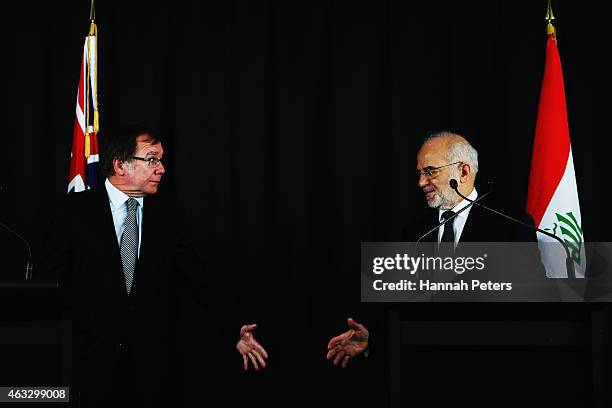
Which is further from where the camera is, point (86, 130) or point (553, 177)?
point (553, 177)

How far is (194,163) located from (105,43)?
33.2 inches

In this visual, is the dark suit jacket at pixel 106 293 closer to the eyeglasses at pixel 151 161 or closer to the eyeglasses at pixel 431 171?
the eyeglasses at pixel 151 161

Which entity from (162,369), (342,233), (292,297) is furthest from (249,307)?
(162,369)

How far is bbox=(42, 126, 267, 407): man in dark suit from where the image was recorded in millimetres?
2900

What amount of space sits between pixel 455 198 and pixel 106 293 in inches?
61.2

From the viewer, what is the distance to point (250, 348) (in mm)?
2975

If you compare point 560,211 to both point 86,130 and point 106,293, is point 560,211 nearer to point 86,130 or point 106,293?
point 106,293

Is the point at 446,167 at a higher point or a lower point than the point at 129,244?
higher

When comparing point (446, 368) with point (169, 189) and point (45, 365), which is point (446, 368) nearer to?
point (45, 365)

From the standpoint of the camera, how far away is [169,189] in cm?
425

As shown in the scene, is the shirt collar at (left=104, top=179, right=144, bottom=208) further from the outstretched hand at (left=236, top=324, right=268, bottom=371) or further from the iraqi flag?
the iraqi flag

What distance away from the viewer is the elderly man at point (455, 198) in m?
3.25

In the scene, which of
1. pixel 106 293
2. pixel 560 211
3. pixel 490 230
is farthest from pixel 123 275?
pixel 560 211

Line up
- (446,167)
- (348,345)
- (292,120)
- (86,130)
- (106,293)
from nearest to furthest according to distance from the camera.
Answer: (348,345), (106,293), (446,167), (86,130), (292,120)
